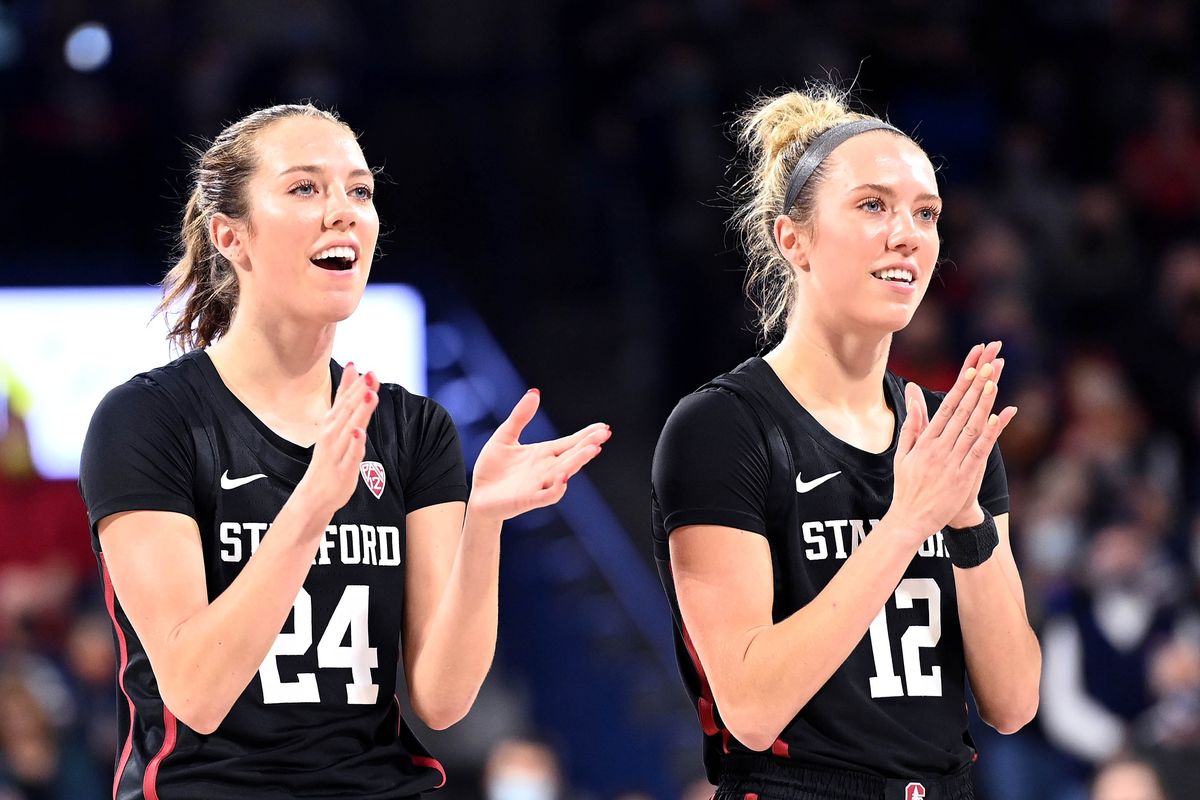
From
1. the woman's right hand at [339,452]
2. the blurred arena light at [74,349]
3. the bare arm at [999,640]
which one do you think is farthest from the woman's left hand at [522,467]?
the blurred arena light at [74,349]

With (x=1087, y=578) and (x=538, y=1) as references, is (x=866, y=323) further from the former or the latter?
(x=538, y=1)

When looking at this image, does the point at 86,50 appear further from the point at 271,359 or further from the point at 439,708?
the point at 439,708

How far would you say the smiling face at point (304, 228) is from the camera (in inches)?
130

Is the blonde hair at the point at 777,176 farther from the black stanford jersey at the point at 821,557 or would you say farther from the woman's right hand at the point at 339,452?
the woman's right hand at the point at 339,452

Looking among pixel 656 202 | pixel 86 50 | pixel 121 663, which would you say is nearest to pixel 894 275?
pixel 121 663

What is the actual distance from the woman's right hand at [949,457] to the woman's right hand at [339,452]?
0.97 meters

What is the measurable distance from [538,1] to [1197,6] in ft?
15.6

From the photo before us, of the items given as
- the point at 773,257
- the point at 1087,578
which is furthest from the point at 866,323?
the point at 1087,578

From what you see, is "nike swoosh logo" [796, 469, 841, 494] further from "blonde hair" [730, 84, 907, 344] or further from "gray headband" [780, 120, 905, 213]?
"gray headband" [780, 120, 905, 213]

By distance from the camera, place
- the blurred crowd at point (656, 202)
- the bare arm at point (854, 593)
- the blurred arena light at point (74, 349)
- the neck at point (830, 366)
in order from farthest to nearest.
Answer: the blurred arena light at point (74, 349), the blurred crowd at point (656, 202), the neck at point (830, 366), the bare arm at point (854, 593)

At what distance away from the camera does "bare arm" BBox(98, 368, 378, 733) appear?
2.95 metres

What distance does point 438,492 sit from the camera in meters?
3.47

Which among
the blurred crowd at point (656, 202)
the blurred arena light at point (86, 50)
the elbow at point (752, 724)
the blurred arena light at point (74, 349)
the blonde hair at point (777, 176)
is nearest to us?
the elbow at point (752, 724)

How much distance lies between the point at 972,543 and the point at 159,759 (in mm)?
1605
